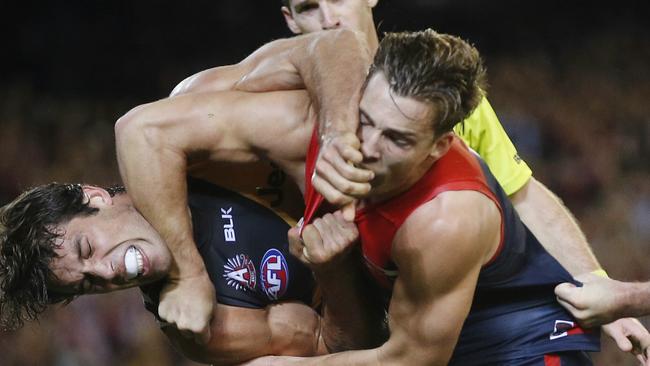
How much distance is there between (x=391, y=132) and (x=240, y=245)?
777 millimetres

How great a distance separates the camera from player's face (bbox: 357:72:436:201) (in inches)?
86.1

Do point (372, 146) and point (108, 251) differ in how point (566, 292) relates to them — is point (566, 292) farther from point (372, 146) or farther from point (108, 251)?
point (108, 251)

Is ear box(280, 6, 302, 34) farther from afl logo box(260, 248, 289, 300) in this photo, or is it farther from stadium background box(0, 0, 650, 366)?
stadium background box(0, 0, 650, 366)

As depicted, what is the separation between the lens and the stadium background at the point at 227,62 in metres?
5.61

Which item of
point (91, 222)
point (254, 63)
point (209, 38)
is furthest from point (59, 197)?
point (209, 38)

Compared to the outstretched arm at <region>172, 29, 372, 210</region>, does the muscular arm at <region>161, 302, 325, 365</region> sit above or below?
below

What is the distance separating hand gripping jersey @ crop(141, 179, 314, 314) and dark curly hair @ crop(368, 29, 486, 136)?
695mm

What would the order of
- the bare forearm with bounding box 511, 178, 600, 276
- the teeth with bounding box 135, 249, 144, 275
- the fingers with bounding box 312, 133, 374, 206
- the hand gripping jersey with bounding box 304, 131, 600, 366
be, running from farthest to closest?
the bare forearm with bounding box 511, 178, 600, 276, the teeth with bounding box 135, 249, 144, 275, the hand gripping jersey with bounding box 304, 131, 600, 366, the fingers with bounding box 312, 133, 374, 206

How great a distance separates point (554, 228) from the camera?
299 centimetres

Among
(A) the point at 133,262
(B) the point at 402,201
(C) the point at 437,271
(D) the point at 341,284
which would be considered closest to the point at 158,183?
(A) the point at 133,262

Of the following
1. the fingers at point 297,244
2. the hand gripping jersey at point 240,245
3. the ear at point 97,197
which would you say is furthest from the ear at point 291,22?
the fingers at point 297,244

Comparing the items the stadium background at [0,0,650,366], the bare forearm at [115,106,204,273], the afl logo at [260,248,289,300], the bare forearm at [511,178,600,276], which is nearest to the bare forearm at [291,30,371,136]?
the bare forearm at [115,106,204,273]

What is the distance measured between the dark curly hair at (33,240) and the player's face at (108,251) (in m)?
0.02

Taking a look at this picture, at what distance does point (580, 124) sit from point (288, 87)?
3730mm
